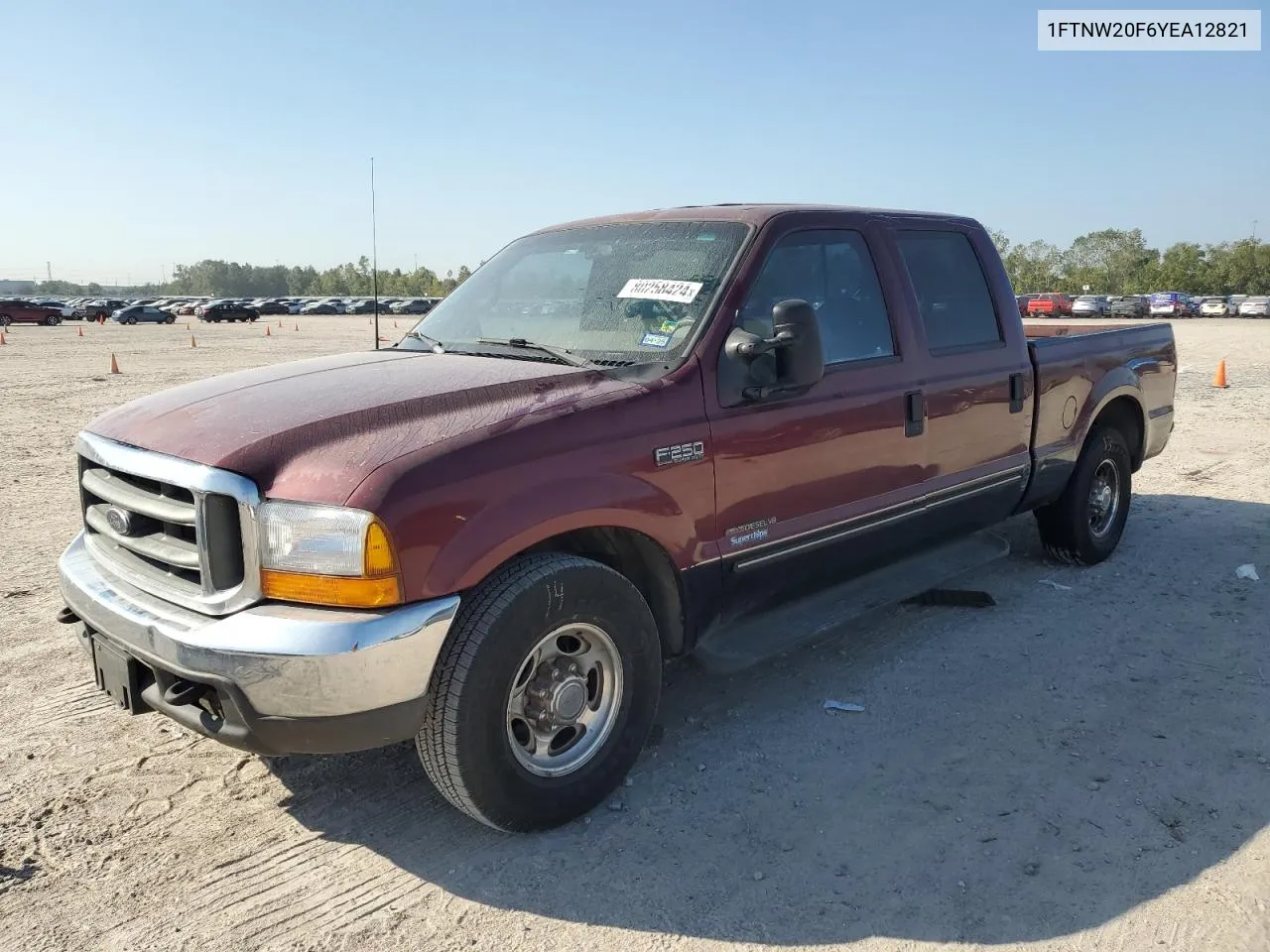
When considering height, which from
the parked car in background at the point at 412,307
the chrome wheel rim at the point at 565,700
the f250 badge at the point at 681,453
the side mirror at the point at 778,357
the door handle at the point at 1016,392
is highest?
the parked car in background at the point at 412,307

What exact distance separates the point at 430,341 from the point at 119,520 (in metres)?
1.54

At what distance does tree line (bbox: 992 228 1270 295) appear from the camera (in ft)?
324

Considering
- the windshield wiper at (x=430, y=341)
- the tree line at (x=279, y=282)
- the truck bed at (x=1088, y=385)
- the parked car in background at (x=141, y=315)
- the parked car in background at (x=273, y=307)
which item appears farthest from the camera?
the tree line at (x=279, y=282)

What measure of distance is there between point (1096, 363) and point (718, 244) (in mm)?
3023

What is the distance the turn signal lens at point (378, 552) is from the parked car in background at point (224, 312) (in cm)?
6149

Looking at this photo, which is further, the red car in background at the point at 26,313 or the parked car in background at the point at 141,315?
the parked car in background at the point at 141,315

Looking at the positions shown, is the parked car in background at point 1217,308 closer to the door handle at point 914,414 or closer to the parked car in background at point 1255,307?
the parked car in background at point 1255,307

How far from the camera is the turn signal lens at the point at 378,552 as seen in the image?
98.9 inches

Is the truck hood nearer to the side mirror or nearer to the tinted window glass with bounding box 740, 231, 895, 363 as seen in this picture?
the side mirror

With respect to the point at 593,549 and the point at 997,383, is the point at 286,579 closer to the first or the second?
the point at 593,549

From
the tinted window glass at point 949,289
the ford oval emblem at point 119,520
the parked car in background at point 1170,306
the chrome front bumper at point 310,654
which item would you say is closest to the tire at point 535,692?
the chrome front bumper at point 310,654

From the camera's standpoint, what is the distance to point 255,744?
2.60m

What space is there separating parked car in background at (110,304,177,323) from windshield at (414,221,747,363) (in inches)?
2322

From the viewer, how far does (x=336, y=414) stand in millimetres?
2916
